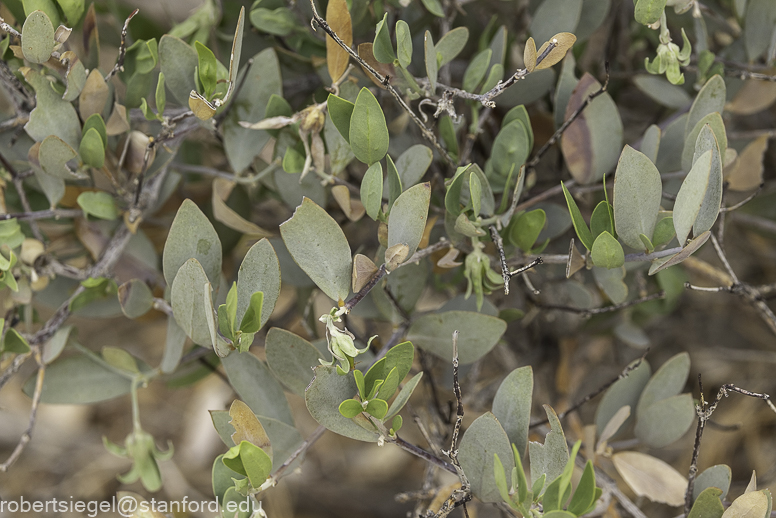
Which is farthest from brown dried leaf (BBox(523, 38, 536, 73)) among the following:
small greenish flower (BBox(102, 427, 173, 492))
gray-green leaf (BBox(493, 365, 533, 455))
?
small greenish flower (BBox(102, 427, 173, 492))

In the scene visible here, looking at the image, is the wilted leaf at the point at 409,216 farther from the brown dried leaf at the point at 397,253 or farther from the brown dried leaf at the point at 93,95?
the brown dried leaf at the point at 93,95

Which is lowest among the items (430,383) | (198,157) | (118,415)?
(118,415)

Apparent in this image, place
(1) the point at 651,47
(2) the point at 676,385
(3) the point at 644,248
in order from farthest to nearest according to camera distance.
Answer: (1) the point at 651,47 → (2) the point at 676,385 → (3) the point at 644,248

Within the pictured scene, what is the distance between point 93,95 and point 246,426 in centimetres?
31

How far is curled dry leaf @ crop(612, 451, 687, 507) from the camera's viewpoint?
1.68 ft

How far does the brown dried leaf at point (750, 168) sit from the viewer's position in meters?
0.58

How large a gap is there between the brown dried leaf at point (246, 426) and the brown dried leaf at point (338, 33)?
27 centimetres

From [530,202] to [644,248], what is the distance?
0.35 feet

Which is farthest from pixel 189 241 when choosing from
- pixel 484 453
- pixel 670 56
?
pixel 670 56

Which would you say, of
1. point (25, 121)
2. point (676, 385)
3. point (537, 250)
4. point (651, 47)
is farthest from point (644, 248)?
point (25, 121)

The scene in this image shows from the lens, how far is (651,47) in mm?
721

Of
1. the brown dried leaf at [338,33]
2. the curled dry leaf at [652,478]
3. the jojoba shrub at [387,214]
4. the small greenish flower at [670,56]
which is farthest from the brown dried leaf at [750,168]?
the brown dried leaf at [338,33]

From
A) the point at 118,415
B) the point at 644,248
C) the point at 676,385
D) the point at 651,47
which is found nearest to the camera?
the point at 644,248

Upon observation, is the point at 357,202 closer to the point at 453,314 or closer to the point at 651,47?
the point at 453,314
